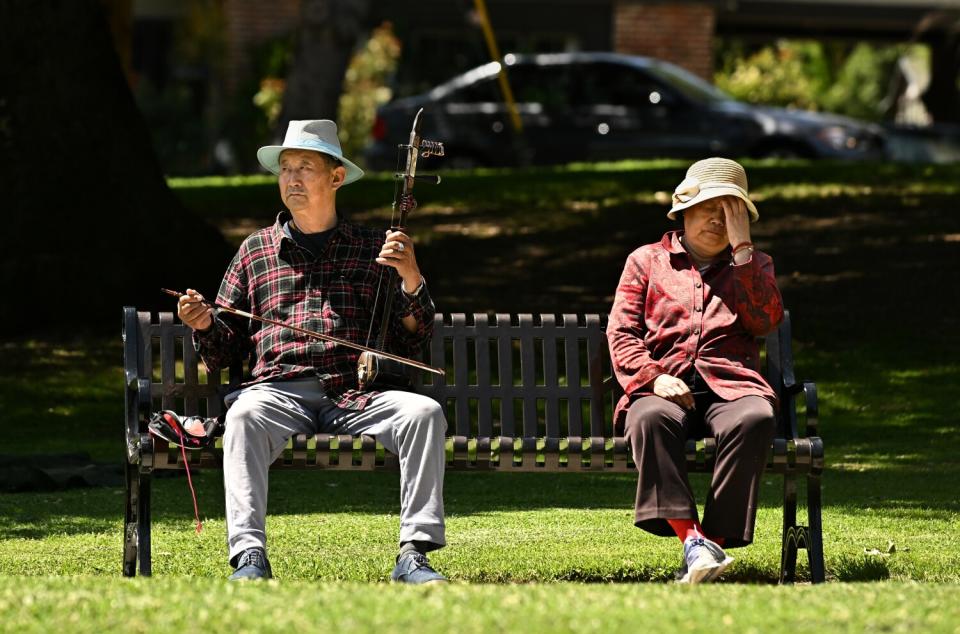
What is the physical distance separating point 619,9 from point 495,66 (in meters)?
6.40

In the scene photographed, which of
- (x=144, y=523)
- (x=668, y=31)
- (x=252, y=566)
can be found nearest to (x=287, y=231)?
(x=144, y=523)

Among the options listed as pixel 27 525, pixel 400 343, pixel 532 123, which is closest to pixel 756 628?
pixel 400 343

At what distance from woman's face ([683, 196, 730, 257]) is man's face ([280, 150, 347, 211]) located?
1241mm

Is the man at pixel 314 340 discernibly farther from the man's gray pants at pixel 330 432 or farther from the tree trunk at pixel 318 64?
the tree trunk at pixel 318 64

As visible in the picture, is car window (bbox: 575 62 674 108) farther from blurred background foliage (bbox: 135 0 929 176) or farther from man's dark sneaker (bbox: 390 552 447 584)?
man's dark sneaker (bbox: 390 552 447 584)

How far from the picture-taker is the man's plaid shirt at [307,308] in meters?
6.69

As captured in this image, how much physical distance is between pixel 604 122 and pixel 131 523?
602 inches

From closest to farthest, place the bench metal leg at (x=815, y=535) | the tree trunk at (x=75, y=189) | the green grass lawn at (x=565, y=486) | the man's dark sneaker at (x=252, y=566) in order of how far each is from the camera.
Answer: the green grass lawn at (x=565, y=486), the man's dark sneaker at (x=252, y=566), the bench metal leg at (x=815, y=535), the tree trunk at (x=75, y=189)

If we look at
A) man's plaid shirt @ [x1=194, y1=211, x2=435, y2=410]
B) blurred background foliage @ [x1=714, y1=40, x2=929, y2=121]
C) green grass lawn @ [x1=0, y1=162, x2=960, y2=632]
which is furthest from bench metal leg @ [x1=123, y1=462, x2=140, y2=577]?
blurred background foliage @ [x1=714, y1=40, x2=929, y2=121]

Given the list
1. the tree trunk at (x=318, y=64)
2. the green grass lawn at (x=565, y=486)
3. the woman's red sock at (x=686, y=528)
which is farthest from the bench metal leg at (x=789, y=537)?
the tree trunk at (x=318, y=64)

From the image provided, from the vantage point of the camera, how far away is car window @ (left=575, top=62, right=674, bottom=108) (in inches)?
825

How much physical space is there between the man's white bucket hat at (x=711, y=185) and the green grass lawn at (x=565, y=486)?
4.25 ft

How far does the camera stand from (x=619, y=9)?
2809 centimetres

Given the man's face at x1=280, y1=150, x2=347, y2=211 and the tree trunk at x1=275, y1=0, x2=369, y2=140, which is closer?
the man's face at x1=280, y1=150, x2=347, y2=211
